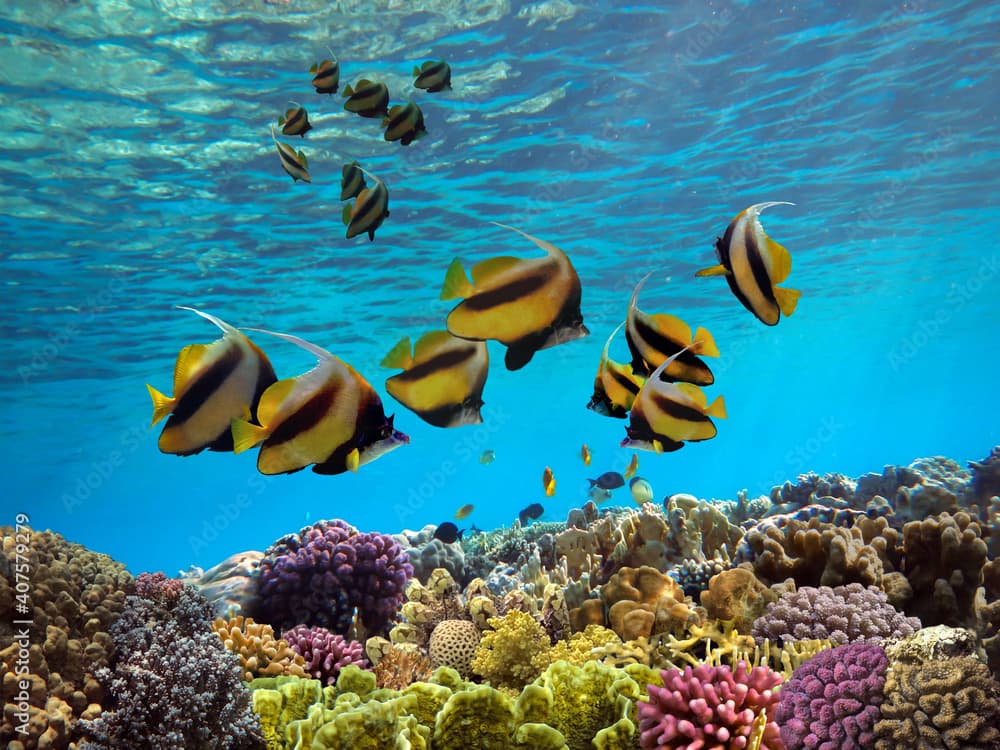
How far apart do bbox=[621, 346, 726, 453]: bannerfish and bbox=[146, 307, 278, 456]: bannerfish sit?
5.25 feet

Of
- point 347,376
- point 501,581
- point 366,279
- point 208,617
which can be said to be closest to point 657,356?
point 347,376

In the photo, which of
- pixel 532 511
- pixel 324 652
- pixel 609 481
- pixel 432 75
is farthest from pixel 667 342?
pixel 532 511

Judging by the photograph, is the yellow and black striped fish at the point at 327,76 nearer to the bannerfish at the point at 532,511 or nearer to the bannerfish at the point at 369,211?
the bannerfish at the point at 369,211

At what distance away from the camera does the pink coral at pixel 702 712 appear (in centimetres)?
274

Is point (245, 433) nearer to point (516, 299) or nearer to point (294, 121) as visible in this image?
point (516, 299)

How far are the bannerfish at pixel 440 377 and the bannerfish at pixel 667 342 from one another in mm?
718

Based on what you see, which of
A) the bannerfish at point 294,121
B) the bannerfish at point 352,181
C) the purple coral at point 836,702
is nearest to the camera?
the purple coral at point 836,702

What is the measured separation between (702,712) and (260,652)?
3.91 m

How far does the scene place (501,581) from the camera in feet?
26.3

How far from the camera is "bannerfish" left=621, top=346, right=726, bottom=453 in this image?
2.80 m

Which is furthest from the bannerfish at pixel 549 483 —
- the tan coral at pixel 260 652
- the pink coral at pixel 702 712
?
the pink coral at pixel 702 712

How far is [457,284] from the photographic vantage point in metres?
2.19

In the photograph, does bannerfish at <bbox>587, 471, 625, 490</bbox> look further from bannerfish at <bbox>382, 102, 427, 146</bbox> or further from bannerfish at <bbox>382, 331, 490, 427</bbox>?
bannerfish at <bbox>382, 331, 490, 427</bbox>

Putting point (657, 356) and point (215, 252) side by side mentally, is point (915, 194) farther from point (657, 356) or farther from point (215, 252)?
point (657, 356)
